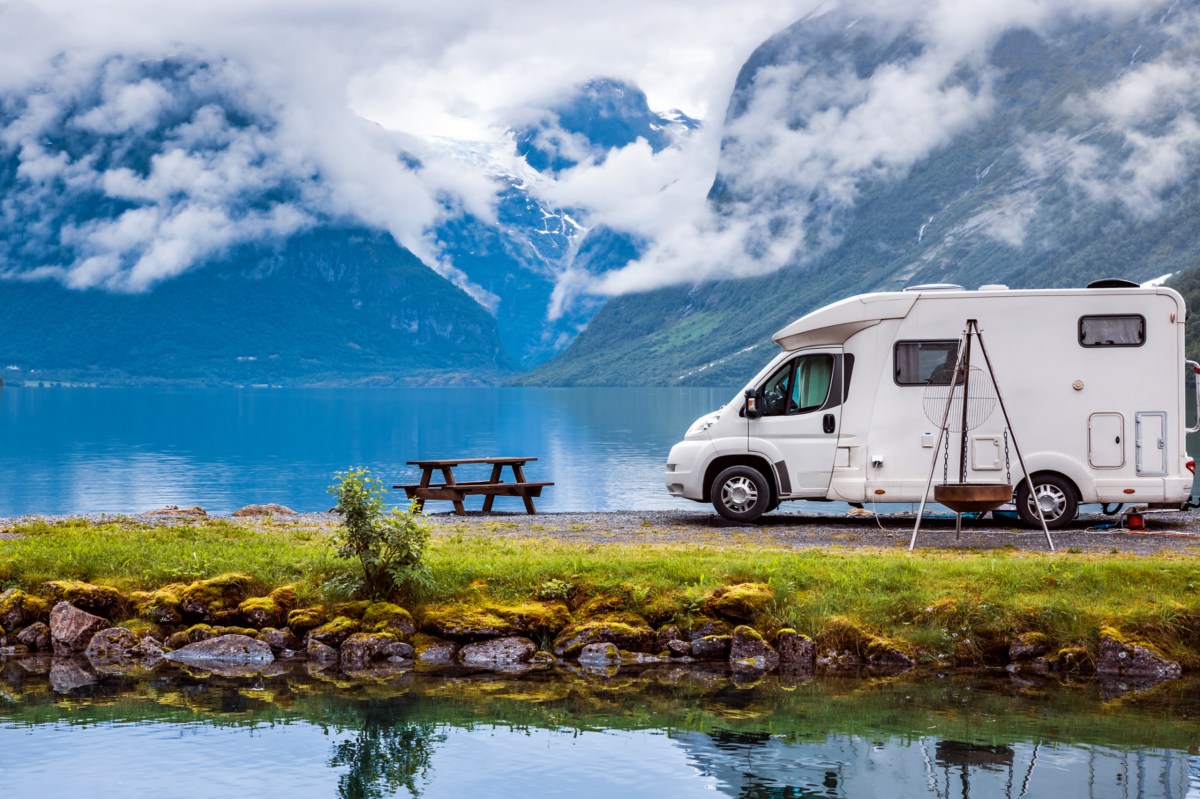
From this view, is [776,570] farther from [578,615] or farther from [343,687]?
[343,687]

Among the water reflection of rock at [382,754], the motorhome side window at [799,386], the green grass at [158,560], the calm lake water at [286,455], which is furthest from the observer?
the calm lake water at [286,455]

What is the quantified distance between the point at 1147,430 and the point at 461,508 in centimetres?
1350

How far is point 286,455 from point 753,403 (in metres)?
68.9

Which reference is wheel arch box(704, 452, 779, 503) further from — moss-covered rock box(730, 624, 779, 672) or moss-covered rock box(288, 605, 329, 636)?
moss-covered rock box(288, 605, 329, 636)

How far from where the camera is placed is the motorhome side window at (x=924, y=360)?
74.2ft

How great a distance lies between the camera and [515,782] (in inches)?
492

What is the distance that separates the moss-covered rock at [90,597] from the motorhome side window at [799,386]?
456 inches

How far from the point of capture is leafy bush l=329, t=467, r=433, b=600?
1697 cm

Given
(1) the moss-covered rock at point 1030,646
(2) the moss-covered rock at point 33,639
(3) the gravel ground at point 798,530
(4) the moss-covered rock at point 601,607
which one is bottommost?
(2) the moss-covered rock at point 33,639

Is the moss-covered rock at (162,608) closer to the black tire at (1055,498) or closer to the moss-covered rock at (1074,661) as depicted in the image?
the moss-covered rock at (1074,661)

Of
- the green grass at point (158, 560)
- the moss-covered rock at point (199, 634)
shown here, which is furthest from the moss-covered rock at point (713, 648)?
the moss-covered rock at point (199, 634)

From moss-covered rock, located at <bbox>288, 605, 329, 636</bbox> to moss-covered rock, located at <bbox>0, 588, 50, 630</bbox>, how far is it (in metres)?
3.39

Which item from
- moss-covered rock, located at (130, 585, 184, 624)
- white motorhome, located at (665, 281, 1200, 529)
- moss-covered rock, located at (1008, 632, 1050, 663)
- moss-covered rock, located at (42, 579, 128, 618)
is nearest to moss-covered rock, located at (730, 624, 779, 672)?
moss-covered rock, located at (1008, 632, 1050, 663)

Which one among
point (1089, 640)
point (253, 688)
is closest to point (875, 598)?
point (1089, 640)
